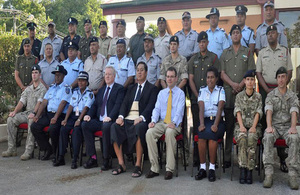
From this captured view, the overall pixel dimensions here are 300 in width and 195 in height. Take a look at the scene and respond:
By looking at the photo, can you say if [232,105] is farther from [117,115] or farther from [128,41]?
[128,41]

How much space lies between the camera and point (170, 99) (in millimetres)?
5676

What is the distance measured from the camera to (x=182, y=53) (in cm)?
672

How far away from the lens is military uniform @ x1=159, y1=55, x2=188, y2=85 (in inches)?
239

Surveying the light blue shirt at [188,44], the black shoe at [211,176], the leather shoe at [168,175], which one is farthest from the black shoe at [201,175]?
the light blue shirt at [188,44]

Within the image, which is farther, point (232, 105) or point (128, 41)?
point (128, 41)

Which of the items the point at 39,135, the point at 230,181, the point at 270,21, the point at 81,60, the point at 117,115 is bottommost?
the point at 230,181

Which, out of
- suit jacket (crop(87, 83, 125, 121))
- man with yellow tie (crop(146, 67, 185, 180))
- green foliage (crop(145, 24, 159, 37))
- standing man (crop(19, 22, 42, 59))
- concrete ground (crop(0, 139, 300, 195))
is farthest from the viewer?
green foliage (crop(145, 24, 159, 37))

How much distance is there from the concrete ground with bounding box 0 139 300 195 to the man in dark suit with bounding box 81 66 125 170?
1.04 ft

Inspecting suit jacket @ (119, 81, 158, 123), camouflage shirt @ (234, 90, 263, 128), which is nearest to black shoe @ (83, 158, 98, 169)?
suit jacket @ (119, 81, 158, 123)

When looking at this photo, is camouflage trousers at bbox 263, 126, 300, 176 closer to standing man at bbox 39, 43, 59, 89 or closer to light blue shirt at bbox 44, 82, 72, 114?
light blue shirt at bbox 44, 82, 72, 114

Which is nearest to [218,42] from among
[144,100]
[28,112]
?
[144,100]

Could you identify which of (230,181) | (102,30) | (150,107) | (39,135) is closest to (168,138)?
(150,107)

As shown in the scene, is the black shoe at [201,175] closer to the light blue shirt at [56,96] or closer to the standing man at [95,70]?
the standing man at [95,70]

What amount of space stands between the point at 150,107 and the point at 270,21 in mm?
2773
